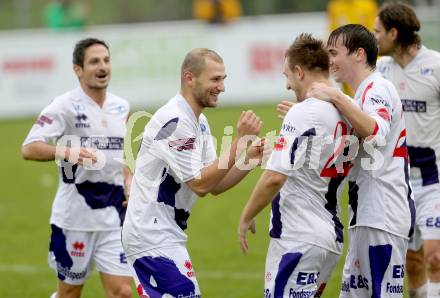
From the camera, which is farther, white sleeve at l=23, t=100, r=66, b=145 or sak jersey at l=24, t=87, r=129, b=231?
sak jersey at l=24, t=87, r=129, b=231

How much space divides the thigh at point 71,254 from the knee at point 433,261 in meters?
3.02

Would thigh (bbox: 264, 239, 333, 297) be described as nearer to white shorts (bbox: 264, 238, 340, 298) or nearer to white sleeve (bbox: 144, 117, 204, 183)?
white shorts (bbox: 264, 238, 340, 298)

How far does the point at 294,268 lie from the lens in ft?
23.1

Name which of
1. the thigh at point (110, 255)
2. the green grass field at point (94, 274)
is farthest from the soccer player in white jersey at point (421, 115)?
the thigh at point (110, 255)

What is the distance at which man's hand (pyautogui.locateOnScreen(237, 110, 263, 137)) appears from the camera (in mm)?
6910

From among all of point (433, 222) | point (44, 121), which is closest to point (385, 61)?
point (433, 222)

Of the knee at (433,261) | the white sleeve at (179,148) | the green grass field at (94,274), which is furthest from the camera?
the green grass field at (94,274)

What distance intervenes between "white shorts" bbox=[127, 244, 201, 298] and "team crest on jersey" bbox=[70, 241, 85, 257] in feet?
6.40

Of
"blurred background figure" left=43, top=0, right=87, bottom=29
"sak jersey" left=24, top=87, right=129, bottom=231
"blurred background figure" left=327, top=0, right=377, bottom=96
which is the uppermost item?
"blurred background figure" left=43, top=0, right=87, bottom=29

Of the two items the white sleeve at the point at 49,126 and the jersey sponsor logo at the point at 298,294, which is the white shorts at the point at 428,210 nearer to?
the jersey sponsor logo at the point at 298,294

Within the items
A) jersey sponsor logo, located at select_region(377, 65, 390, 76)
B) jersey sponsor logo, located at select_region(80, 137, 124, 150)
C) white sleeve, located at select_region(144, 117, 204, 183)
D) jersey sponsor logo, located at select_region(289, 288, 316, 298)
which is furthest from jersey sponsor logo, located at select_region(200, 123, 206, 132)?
jersey sponsor logo, located at select_region(377, 65, 390, 76)

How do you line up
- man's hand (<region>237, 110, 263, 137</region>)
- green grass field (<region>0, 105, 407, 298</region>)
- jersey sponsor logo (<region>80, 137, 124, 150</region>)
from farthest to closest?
green grass field (<region>0, 105, 407, 298</region>) < jersey sponsor logo (<region>80, 137, 124, 150</region>) < man's hand (<region>237, 110, 263, 137</region>)

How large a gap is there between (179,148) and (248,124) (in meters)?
0.61

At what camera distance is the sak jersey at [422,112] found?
9.12m
